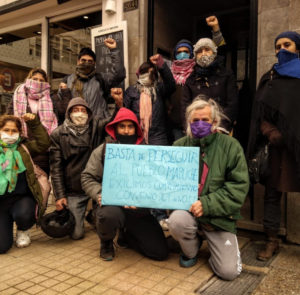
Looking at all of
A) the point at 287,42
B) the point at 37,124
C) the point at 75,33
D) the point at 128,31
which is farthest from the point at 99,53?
the point at 287,42

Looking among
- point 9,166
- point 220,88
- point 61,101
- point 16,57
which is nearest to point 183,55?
point 220,88

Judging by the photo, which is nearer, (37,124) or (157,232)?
(157,232)

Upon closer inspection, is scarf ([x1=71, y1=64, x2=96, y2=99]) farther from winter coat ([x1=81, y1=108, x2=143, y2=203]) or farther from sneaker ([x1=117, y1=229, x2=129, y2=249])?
sneaker ([x1=117, y1=229, x2=129, y2=249])

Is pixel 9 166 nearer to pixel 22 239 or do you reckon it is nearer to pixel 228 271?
pixel 22 239

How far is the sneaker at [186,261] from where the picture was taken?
333 cm

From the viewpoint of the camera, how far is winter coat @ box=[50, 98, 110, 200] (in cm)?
424

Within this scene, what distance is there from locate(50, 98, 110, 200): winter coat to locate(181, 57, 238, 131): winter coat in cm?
115

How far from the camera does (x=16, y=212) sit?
13.0 feet

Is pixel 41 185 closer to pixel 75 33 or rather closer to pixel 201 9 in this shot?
pixel 75 33

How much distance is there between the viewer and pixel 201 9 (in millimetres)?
7020

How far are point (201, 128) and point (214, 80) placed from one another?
38.7 inches

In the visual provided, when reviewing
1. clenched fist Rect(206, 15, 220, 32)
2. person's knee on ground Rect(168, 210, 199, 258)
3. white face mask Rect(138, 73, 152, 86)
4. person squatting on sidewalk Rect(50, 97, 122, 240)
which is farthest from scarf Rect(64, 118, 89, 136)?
clenched fist Rect(206, 15, 220, 32)

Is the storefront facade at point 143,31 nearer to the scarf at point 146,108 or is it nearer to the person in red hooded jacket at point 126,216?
the scarf at point 146,108

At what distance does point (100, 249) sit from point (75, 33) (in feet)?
14.1
